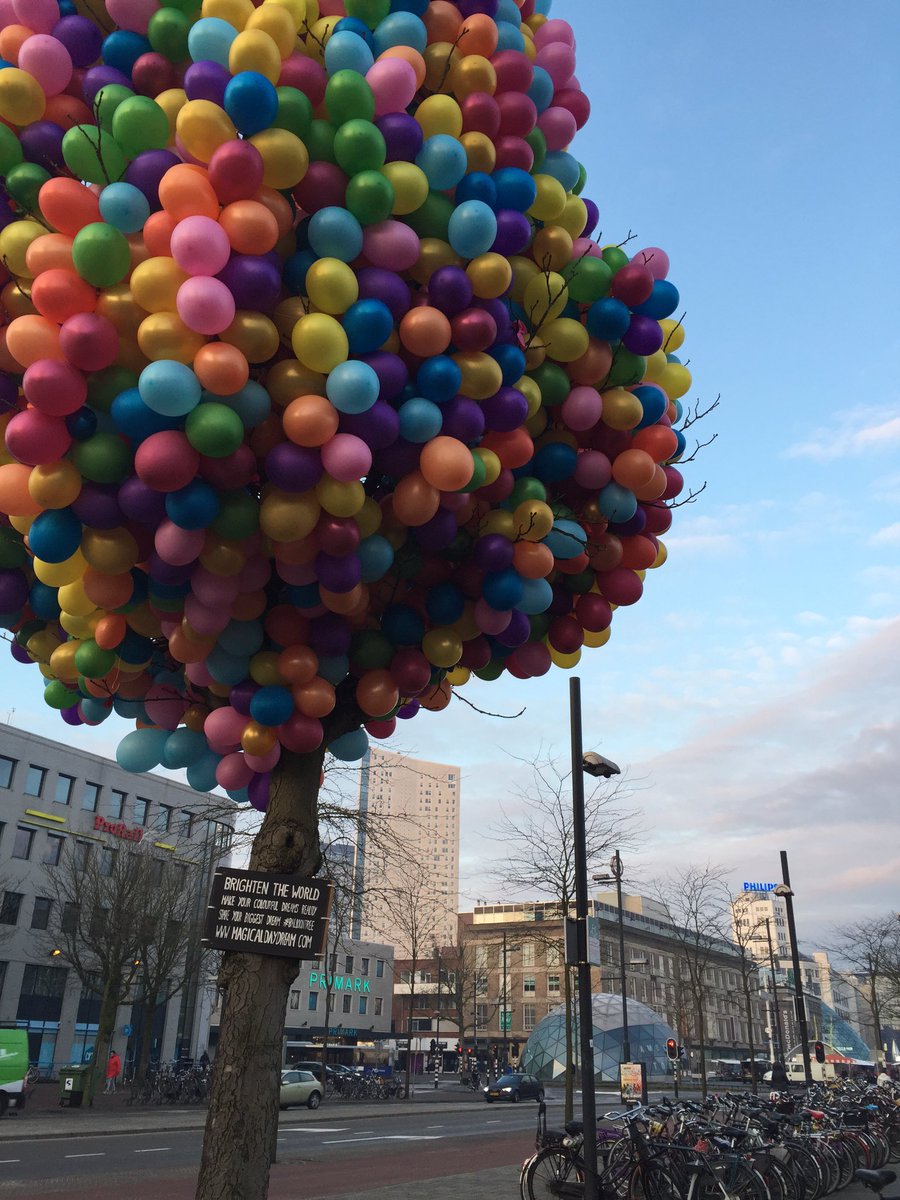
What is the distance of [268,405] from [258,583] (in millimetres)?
1065

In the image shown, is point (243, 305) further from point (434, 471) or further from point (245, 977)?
point (245, 977)

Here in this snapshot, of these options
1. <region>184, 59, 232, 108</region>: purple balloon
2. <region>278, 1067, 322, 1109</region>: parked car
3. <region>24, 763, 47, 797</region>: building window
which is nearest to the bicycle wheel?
<region>184, 59, 232, 108</region>: purple balloon

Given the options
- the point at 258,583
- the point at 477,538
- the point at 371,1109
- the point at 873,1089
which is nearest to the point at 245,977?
the point at 258,583

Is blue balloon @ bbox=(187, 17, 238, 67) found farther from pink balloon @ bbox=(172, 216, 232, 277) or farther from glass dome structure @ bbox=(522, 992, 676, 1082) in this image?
glass dome structure @ bbox=(522, 992, 676, 1082)

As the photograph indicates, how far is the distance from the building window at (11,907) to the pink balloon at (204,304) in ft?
145

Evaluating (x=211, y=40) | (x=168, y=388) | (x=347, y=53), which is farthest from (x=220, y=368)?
(x=347, y=53)

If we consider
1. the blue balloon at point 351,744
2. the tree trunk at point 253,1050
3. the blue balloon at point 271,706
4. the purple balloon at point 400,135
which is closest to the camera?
the purple balloon at point 400,135

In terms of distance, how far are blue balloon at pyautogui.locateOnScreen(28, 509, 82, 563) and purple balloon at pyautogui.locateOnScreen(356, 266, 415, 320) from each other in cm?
193

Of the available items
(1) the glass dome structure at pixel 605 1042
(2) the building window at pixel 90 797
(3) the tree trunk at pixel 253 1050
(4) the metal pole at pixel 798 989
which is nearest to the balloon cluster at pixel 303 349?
(3) the tree trunk at pixel 253 1050

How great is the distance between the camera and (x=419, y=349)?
16.5 feet

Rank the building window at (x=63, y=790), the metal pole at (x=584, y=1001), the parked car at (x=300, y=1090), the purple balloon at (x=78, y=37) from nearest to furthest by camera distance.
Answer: the purple balloon at (x=78, y=37)
the metal pole at (x=584, y=1001)
the parked car at (x=300, y=1090)
the building window at (x=63, y=790)

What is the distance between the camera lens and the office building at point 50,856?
139 feet

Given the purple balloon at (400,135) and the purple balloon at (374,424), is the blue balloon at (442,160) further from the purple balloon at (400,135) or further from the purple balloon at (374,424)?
the purple balloon at (374,424)

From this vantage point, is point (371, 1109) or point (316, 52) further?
point (371, 1109)
